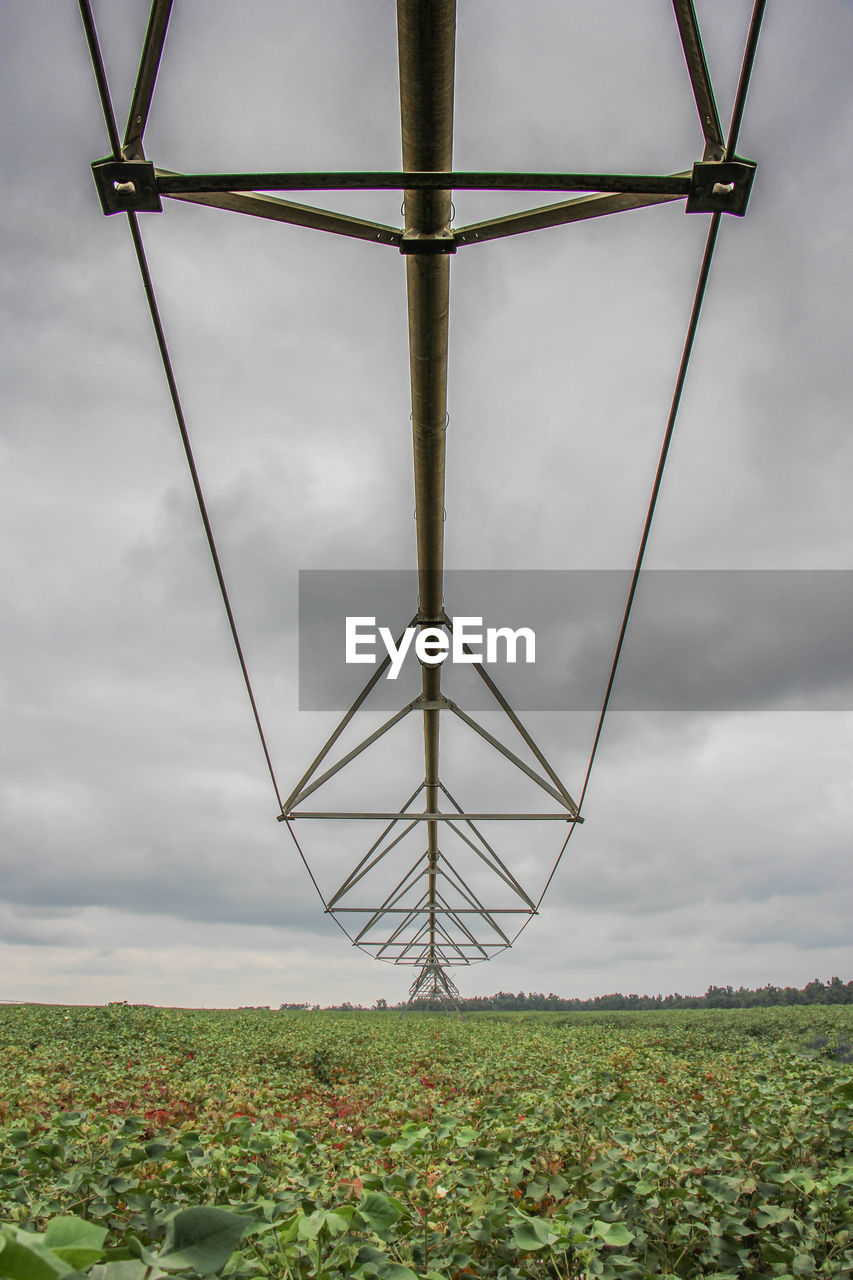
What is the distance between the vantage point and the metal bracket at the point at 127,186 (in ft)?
9.01

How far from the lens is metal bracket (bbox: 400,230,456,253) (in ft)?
11.0

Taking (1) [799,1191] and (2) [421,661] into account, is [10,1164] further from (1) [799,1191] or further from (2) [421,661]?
(2) [421,661]

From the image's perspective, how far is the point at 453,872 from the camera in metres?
14.6

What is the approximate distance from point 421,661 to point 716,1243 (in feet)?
16.1

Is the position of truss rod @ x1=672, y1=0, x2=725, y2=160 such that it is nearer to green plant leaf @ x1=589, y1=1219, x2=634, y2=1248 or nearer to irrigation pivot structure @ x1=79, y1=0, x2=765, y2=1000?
irrigation pivot structure @ x1=79, y1=0, x2=765, y2=1000

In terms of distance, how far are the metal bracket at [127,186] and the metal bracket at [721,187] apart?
2149mm

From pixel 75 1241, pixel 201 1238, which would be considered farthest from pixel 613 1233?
pixel 75 1241

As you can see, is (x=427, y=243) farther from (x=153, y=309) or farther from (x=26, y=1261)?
(x=26, y=1261)

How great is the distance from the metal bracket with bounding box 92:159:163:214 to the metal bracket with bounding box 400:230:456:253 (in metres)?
1.12

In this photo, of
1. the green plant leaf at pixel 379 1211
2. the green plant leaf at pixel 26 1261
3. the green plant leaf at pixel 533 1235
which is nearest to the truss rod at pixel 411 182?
the green plant leaf at pixel 26 1261

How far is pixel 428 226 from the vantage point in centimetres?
336

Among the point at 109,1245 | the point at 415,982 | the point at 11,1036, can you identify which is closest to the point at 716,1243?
the point at 109,1245

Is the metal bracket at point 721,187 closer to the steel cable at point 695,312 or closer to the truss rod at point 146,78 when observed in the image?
the steel cable at point 695,312

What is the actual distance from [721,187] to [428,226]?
1.31 metres
